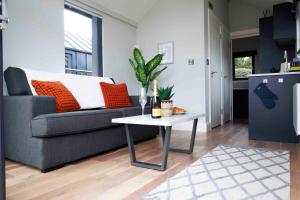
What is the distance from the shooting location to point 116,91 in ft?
10.0

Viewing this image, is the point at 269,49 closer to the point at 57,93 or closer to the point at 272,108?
the point at 272,108

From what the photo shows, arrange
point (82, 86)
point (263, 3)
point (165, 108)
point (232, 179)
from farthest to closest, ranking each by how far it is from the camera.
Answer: point (263, 3)
point (82, 86)
point (165, 108)
point (232, 179)

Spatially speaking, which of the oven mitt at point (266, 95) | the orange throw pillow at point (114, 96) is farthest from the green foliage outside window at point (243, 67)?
the orange throw pillow at point (114, 96)

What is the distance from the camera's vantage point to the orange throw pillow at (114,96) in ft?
9.47

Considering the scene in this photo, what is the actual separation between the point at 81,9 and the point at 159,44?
1570mm

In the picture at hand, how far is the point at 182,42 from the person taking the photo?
13.4 feet

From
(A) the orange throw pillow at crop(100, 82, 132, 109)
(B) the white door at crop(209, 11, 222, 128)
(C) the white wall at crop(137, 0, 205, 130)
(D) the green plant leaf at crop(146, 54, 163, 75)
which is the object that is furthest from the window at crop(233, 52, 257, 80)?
(A) the orange throw pillow at crop(100, 82, 132, 109)

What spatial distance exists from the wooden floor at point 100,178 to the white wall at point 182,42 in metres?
1.66

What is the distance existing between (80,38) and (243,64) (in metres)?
4.67

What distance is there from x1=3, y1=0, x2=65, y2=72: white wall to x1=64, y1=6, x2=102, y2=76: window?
1.39 feet

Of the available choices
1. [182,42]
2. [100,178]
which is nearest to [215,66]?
[182,42]

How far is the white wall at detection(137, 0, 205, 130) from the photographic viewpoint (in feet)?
12.7

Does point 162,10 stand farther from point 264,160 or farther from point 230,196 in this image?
point 230,196

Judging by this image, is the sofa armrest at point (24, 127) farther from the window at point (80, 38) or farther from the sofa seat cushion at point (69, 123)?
the window at point (80, 38)
